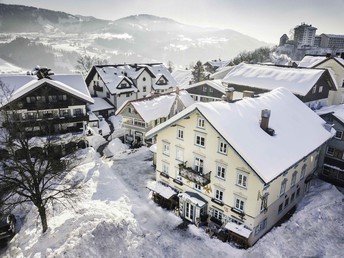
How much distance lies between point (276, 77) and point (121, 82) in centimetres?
3425

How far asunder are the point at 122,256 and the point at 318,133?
966 inches

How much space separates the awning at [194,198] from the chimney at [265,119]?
955 centimetres

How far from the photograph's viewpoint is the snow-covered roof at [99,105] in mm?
56938

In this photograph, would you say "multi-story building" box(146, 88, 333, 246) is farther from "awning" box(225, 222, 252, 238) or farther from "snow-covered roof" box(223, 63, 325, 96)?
"snow-covered roof" box(223, 63, 325, 96)

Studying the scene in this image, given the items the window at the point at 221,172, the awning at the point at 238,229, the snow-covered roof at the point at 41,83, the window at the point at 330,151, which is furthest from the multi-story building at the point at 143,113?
the window at the point at 330,151

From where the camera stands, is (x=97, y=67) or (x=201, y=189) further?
(x=97, y=67)

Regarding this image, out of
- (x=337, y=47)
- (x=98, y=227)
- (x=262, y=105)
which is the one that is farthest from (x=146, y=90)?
(x=337, y=47)

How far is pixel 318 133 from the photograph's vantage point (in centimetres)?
3034

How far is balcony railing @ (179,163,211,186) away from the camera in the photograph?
25.7 metres

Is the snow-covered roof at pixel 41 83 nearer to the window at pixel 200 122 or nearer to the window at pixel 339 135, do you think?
the window at pixel 200 122

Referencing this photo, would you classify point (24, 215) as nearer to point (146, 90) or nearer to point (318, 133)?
point (318, 133)

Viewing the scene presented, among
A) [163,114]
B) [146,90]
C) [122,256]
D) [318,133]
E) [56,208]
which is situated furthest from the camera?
[146,90]

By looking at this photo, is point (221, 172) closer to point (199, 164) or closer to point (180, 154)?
point (199, 164)

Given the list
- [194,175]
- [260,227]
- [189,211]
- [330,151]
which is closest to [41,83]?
[194,175]
